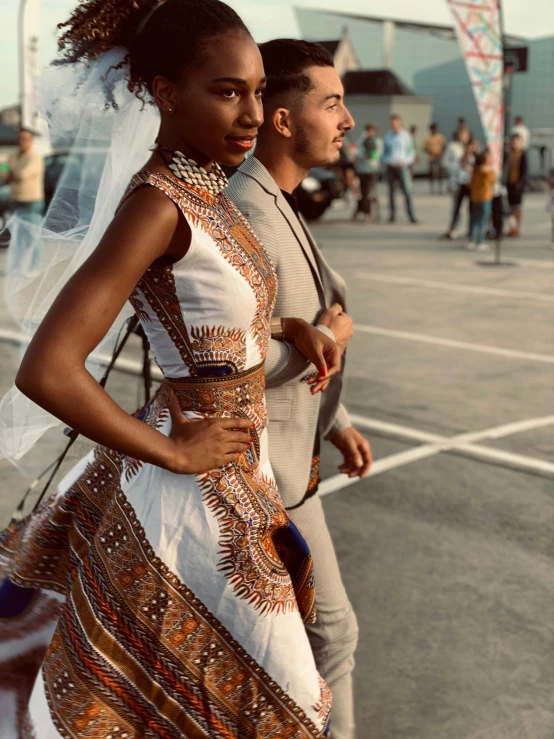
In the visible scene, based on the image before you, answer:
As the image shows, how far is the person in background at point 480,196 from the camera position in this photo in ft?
48.4

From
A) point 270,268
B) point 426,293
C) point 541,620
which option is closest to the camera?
point 270,268

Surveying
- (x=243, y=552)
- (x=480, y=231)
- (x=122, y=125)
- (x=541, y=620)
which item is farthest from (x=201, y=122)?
(x=480, y=231)

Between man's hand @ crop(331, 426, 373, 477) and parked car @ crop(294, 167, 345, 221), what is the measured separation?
17.2 meters

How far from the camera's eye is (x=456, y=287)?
11.6m

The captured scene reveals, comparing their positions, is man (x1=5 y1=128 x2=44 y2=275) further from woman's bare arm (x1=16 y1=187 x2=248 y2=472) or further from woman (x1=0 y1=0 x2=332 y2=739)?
woman's bare arm (x1=16 y1=187 x2=248 y2=472)

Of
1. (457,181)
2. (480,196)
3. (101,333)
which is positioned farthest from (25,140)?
(101,333)

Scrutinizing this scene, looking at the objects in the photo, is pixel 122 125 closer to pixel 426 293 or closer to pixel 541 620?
pixel 541 620

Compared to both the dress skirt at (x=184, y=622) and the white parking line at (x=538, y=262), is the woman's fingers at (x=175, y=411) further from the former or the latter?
the white parking line at (x=538, y=262)

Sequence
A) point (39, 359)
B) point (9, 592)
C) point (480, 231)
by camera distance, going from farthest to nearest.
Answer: point (480, 231), point (9, 592), point (39, 359)

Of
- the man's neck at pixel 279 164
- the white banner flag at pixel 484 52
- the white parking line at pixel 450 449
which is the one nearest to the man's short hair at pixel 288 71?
the man's neck at pixel 279 164

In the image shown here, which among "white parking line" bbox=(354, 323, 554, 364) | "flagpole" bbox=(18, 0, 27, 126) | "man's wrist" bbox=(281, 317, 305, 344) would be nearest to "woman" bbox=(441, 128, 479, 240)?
"flagpole" bbox=(18, 0, 27, 126)

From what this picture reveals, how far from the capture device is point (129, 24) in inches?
75.7

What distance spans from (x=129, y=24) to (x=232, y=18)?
0.22 m

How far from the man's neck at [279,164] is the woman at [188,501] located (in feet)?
2.29
